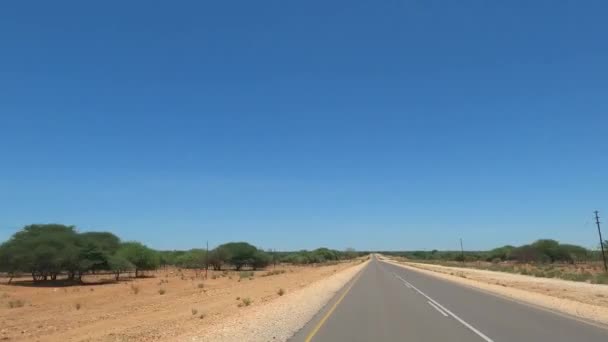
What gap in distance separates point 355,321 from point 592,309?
10503 millimetres

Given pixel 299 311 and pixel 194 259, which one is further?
pixel 194 259

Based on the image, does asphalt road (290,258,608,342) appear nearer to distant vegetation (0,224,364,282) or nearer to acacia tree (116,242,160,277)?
distant vegetation (0,224,364,282)

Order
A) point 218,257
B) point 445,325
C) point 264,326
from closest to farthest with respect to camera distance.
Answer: point 445,325 < point 264,326 < point 218,257

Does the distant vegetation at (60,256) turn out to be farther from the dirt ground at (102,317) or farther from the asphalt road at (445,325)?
the asphalt road at (445,325)

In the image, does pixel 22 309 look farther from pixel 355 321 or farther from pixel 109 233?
pixel 109 233

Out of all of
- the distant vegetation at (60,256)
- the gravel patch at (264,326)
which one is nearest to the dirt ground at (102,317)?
the gravel patch at (264,326)

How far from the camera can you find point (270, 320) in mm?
18078

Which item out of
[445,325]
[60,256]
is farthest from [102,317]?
[60,256]

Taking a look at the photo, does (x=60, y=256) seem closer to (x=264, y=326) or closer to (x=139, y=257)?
(x=139, y=257)

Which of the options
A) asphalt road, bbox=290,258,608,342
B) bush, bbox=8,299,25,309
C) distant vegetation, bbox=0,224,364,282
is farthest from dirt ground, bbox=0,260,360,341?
distant vegetation, bbox=0,224,364,282

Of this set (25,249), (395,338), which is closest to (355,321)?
(395,338)

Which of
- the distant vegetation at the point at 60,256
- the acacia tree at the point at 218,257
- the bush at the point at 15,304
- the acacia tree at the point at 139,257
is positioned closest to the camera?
the bush at the point at 15,304

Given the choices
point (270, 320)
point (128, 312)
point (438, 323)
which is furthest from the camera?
point (128, 312)

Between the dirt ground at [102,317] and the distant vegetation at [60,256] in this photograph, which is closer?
the dirt ground at [102,317]
